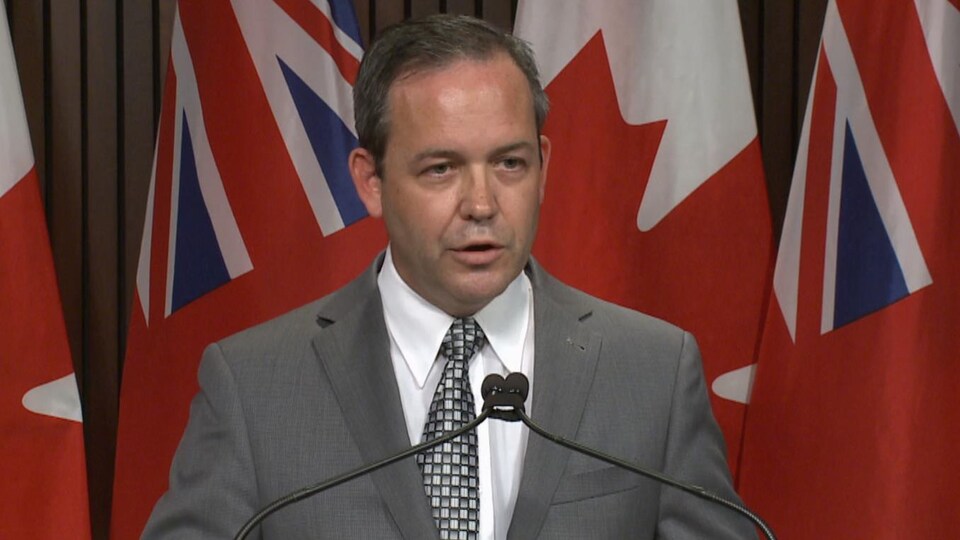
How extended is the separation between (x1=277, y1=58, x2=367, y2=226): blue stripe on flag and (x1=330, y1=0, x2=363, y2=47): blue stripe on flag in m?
0.14

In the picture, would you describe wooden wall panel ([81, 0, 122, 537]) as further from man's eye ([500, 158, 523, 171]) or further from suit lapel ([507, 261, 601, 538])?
man's eye ([500, 158, 523, 171])

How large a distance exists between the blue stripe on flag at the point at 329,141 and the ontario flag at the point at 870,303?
2.59 ft

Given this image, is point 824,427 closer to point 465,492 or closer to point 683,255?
point 683,255

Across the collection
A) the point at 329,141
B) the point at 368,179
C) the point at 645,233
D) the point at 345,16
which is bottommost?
the point at 368,179

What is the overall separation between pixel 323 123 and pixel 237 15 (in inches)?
10.1

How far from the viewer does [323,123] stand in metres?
2.56

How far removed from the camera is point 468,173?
5.09ft

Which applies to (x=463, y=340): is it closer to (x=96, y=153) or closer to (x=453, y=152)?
(x=453, y=152)

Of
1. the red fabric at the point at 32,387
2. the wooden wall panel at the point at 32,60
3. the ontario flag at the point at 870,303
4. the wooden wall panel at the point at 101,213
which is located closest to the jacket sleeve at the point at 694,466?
the ontario flag at the point at 870,303

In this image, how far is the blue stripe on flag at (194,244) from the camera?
2.52m

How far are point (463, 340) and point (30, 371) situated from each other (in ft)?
3.51

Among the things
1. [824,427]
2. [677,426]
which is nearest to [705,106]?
[824,427]

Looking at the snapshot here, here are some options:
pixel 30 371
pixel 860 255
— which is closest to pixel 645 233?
pixel 860 255

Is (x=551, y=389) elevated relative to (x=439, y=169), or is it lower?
lower
